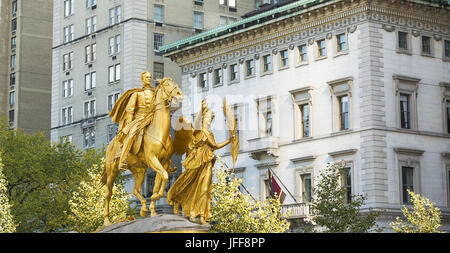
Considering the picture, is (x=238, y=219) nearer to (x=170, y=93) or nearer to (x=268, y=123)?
(x=268, y=123)

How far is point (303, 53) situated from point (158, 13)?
79.9 feet

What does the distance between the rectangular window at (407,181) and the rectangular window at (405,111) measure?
289 cm

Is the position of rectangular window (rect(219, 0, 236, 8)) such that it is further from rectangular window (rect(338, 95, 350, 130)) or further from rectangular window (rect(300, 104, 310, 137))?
rectangular window (rect(338, 95, 350, 130))

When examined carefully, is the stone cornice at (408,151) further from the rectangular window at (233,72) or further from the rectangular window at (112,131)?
Result: the rectangular window at (112,131)

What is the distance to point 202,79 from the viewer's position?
76812mm

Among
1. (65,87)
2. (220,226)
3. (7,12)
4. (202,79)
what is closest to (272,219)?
(220,226)

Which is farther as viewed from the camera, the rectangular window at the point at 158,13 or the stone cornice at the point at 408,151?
the rectangular window at the point at 158,13

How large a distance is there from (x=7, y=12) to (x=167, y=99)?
96804 mm

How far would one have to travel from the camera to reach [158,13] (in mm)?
88562

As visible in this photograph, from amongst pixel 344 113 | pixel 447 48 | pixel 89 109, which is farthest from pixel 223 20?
pixel 344 113

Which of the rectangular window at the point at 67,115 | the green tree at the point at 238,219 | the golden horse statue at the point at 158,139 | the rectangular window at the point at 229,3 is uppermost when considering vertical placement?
the rectangular window at the point at 229,3

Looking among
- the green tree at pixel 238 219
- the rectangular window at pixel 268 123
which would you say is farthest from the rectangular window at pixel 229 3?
the green tree at pixel 238 219

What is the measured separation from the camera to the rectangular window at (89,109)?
92.4 metres
